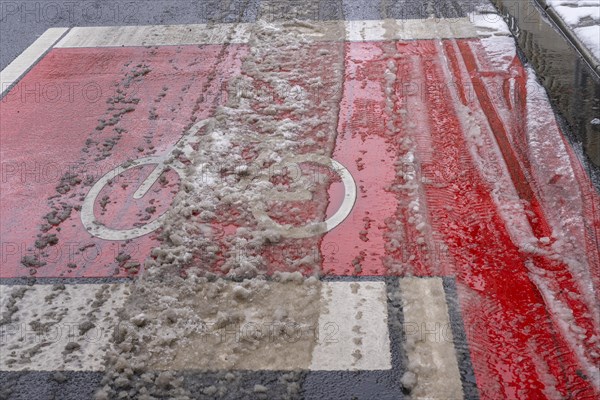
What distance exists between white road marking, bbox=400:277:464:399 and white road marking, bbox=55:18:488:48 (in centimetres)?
332

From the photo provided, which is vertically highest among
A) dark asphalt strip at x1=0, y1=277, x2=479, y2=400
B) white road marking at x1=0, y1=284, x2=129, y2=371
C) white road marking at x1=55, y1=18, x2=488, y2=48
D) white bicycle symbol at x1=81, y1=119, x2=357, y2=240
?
white road marking at x1=55, y1=18, x2=488, y2=48

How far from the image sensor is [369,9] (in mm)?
6473

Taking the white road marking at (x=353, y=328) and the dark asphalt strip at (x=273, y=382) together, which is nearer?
the dark asphalt strip at (x=273, y=382)

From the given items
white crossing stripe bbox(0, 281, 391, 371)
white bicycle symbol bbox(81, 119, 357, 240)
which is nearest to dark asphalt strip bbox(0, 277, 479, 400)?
white crossing stripe bbox(0, 281, 391, 371)

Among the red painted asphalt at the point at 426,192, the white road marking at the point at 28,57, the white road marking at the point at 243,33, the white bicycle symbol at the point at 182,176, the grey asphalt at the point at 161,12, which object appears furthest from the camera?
the grey asphalt at the point at 161,12

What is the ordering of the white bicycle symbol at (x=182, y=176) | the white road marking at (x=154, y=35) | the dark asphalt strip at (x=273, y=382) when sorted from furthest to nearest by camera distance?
the white road marking at (x=154, y=35) → the white bicycle symbol at (x=182, y=176) → the dark asphalt strip at (x=273, y=382)

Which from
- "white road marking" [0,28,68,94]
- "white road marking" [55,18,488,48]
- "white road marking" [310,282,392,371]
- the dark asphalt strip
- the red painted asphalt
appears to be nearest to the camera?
the dark asphalt strip

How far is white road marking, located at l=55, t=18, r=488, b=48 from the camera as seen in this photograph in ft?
19.0

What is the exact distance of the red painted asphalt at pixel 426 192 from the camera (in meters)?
2.84

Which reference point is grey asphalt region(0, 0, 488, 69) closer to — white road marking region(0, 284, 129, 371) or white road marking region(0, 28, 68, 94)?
white road marking region(0, 28, 68, 94)

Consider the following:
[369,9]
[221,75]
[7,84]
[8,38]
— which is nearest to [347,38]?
[369,9]

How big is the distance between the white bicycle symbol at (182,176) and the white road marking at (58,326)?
467mm

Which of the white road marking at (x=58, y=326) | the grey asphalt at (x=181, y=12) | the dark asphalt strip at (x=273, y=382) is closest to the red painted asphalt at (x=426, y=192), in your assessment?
the white road marking at (x=58, y=326)

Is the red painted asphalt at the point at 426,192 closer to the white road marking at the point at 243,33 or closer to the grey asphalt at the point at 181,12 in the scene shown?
the white road marking at the point at 243,33
